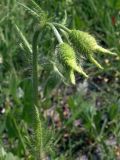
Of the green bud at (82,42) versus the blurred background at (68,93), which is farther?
the blurred background at (68,93)

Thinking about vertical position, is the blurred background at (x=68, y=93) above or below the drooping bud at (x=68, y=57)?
below

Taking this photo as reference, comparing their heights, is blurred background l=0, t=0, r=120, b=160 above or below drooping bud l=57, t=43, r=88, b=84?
below

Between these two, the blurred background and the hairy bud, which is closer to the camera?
the hairy bud

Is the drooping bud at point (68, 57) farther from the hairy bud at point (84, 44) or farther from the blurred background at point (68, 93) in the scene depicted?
the blurred background at point (68, 93)

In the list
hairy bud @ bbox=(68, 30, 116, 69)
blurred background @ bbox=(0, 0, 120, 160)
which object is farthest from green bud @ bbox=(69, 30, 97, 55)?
blurred background @ bbox=(0, 0, 120, 160)

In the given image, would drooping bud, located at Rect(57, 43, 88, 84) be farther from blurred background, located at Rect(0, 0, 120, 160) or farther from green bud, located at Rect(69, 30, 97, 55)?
blurred background, located at Rect(0, 0, 120, 160)

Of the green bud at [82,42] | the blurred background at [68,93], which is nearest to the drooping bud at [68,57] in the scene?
the green bud at [82,42]

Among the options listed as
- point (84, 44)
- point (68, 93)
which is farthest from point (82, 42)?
point (68, 93)

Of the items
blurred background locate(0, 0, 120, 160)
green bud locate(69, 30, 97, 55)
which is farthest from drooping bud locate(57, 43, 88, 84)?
blurred background locate(0, 0, 120, 160)

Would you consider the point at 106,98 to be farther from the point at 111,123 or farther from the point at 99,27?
the point at 99,27

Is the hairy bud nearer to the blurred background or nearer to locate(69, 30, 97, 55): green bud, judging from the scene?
locate(69, 30, 97, 55): green bud

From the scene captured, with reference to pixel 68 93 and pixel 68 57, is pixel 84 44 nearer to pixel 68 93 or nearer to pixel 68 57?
pixel 68 57
